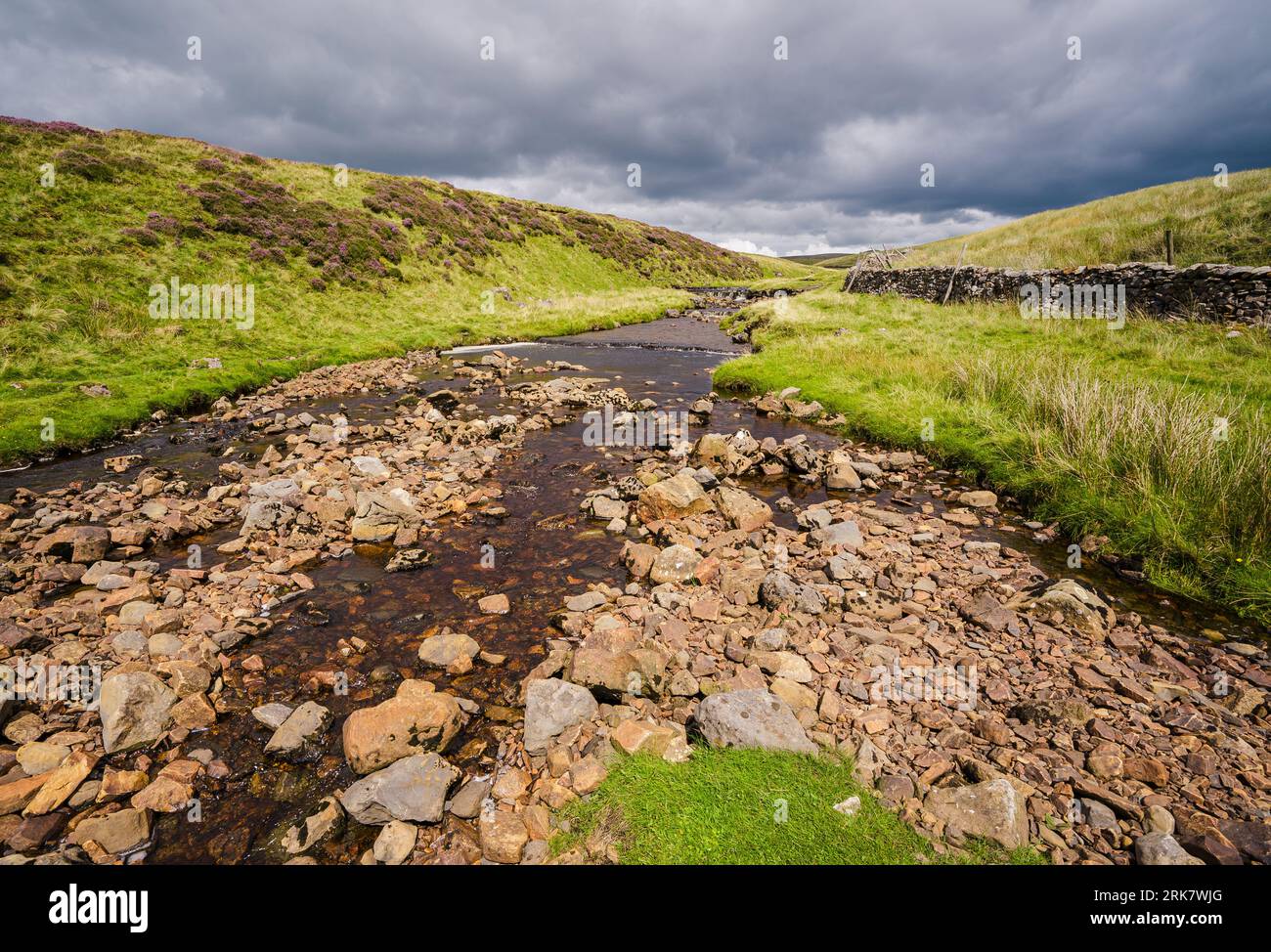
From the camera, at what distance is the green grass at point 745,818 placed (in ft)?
13.5

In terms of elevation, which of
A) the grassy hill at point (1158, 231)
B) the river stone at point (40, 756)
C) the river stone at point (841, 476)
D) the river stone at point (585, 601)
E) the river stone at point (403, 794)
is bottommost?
the river stone at point (403, 794)

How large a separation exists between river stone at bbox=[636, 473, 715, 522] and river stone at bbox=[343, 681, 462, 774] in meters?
6.23

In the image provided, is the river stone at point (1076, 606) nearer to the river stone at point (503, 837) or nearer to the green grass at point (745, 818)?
the green grass at point (745, 818)

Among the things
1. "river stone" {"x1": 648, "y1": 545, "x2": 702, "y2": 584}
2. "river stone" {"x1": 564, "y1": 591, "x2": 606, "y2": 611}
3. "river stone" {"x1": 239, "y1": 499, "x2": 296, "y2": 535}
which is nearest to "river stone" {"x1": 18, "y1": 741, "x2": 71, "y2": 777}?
"river stone" {"x1": 239, "y1": 499, "x2": 296, "y2": 535}

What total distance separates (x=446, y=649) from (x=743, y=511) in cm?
668

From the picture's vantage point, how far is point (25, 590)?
341 inches

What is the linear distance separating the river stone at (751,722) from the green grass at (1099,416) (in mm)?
7476

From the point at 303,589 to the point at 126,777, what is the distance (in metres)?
3.79

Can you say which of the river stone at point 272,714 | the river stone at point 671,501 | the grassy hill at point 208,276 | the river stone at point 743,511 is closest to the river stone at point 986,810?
the river stone at point 743,511

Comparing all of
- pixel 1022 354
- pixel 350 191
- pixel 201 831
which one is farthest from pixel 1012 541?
pixel 350 191

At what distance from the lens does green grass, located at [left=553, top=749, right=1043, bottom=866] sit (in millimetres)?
4121

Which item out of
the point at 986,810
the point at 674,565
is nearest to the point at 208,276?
the point at 674,565

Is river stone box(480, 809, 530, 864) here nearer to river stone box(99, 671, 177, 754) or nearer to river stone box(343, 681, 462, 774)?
river stone box(343, 681, 462, 774)
